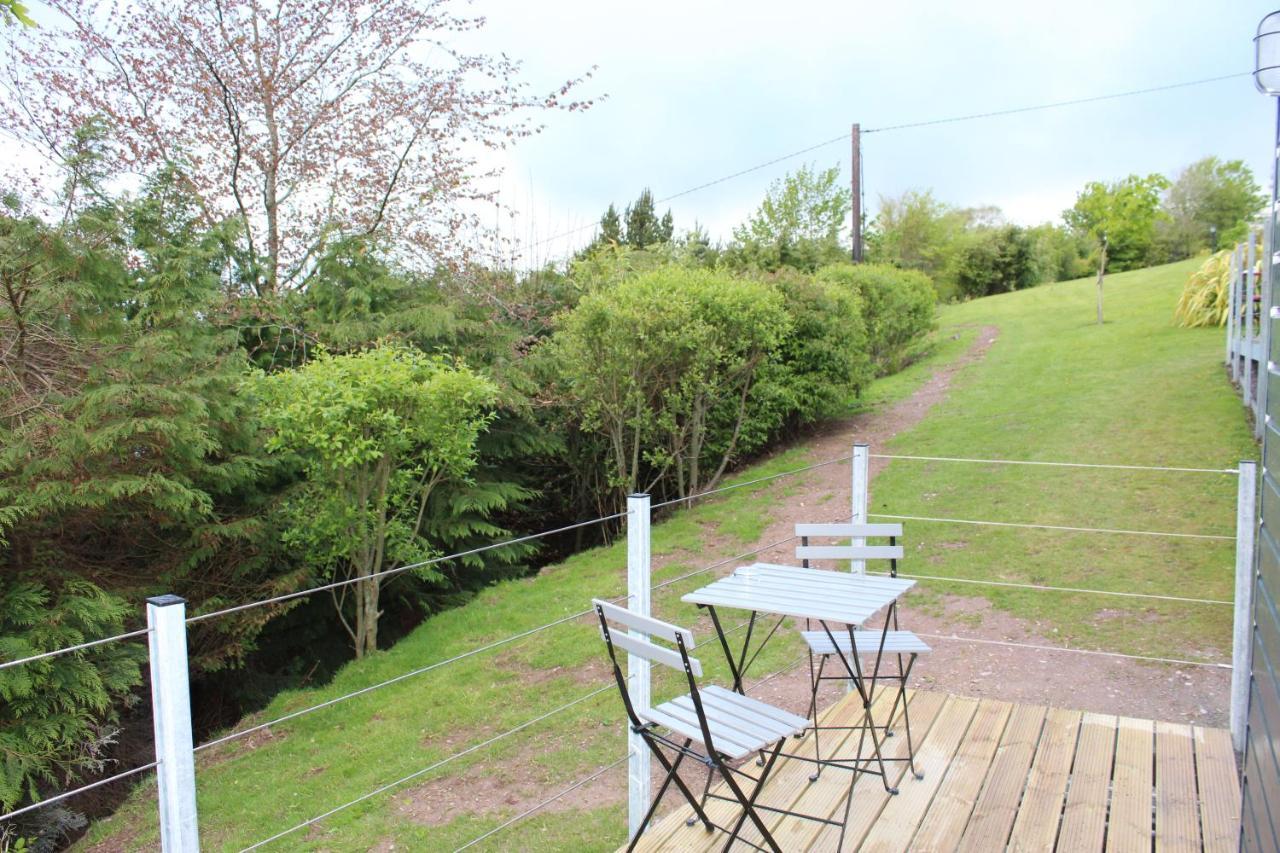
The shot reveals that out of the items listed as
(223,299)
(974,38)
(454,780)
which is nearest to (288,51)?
(223,299)

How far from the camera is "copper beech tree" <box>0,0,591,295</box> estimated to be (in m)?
9.55

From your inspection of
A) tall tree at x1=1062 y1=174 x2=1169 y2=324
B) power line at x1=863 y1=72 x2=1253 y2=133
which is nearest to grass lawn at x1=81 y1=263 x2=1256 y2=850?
tall tree at x1=1062 y1=174 x2=1169 y2=324

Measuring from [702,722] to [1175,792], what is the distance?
1.97 m

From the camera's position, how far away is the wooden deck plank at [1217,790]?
2736 mm

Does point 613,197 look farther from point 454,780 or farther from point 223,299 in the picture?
point 454,780

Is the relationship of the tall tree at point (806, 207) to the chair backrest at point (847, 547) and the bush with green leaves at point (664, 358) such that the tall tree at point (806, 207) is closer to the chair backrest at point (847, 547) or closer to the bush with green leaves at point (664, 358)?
the bush with green leaves at point (664, 358)

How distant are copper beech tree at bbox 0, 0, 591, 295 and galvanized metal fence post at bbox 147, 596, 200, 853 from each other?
8005 mm

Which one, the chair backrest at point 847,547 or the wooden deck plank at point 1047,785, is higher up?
the chair backrest at point 847,547

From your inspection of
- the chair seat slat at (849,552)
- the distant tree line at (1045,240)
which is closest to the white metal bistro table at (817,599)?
the chair seat slat at (849,552)

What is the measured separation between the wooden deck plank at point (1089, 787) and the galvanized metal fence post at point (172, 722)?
261cm

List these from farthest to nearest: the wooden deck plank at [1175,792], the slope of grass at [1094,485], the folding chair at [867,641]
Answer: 1. the slope of grass at [1094,485]
2. the folding chair at [867,641]
3. the wooden deck plank at [1175,792]

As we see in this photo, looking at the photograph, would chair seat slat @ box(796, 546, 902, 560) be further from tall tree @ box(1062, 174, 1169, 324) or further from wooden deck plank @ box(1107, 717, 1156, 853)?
tall tree @ box(1062, 174, 1169, 324)

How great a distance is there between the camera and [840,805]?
9.82 feet

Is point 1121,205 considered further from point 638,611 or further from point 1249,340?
point 638,611
